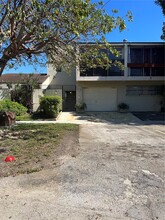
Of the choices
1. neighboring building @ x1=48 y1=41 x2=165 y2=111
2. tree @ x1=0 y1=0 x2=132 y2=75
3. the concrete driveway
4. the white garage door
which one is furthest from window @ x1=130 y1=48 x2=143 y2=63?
the concrete driveway

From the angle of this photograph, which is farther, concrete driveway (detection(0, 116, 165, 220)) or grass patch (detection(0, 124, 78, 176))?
grass patch (detection(0, 124, 78, 176))

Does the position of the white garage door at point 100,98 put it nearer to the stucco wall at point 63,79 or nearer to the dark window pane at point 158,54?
the stucco wall at point 63,79

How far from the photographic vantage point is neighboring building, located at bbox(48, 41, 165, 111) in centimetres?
2312

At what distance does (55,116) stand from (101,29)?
1076 centimetres

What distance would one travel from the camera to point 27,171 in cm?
564

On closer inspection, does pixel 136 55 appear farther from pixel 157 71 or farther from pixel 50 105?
pixel 50 105

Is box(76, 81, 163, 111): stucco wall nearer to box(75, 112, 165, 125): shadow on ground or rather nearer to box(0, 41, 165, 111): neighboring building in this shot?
box(0, 41, 165, 111): neighboring building

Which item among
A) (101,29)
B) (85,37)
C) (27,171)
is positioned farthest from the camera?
(85,37)

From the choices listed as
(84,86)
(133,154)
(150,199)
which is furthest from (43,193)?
(84,86)

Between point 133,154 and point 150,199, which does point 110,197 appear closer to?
point 150,199

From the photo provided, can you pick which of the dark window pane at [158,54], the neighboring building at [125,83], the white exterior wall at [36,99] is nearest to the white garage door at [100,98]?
the neighboring building at [125,83]

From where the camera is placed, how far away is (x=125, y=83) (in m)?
24.6

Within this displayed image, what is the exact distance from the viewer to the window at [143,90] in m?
24.7

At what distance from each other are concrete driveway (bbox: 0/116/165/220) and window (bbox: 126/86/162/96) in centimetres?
1810
